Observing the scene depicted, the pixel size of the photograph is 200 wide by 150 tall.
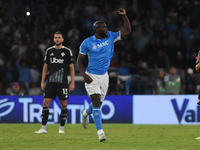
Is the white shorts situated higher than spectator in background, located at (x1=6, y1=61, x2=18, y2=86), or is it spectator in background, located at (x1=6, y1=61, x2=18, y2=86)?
the white shorts

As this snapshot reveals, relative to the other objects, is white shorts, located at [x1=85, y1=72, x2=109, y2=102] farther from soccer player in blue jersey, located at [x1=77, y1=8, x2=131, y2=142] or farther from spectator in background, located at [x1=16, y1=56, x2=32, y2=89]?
spectator in background, located at [x1=16, y1=56, x2=32, y2=89]

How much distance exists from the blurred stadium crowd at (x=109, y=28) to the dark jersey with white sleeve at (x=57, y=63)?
219 inches

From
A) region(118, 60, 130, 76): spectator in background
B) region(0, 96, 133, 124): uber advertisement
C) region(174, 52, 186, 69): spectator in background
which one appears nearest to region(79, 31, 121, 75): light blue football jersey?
region(0, 96, 133, 124): uber advertisement

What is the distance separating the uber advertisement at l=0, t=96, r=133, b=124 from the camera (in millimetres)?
12609

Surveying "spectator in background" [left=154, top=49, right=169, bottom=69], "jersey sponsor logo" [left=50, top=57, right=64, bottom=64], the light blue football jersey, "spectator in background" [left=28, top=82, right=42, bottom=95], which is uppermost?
the light blue football jersey

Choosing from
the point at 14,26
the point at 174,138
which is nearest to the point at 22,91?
the point at 14,26

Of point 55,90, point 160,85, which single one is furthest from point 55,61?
point 160,85

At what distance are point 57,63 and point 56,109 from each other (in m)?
3.78

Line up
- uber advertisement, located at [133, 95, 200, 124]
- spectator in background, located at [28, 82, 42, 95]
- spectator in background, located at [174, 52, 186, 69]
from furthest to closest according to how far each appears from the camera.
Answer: spectator in background, located at [174, 52, 186, 69]
spectator in background, located at [28, 82, 42, 95]
uber advertisement, located at [133, 95, 200, 124]

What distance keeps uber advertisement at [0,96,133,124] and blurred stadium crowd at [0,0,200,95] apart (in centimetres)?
187

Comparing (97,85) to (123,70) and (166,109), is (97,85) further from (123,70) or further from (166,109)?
(123,70)

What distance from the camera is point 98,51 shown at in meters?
7.57

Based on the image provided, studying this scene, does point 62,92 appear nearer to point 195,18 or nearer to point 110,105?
point 110,105

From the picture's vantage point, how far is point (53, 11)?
1812 centimetres
